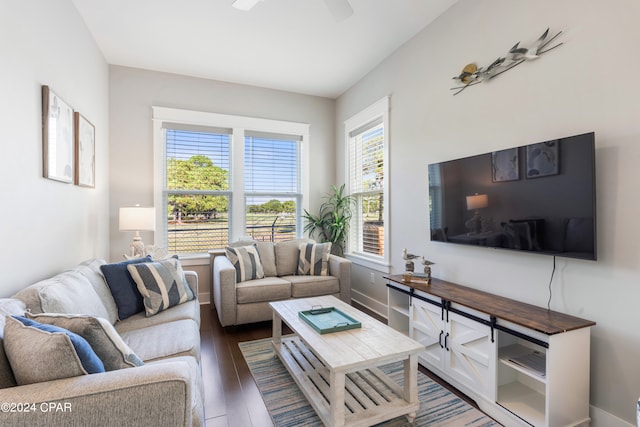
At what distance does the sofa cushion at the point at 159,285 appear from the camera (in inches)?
89.6

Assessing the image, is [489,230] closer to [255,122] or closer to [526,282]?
[526,282]

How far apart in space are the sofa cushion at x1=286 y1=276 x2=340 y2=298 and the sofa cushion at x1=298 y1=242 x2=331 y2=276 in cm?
10

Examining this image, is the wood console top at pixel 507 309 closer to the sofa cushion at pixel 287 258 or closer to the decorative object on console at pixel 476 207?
the decorative object on console at pixel 476 207

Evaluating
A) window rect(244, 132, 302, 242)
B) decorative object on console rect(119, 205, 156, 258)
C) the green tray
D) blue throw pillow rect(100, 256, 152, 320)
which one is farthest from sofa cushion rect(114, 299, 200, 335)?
window rect(244, 132, 302, 242)

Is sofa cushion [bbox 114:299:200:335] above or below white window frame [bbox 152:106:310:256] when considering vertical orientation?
below

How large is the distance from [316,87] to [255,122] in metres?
0.97

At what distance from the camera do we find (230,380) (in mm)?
2207

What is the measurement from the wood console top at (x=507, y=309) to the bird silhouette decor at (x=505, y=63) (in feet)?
5.22

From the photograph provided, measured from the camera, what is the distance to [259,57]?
11.3ft

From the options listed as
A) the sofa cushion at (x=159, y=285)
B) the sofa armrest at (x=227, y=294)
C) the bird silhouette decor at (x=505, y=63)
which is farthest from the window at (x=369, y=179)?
the sofa cushion at (x=159, y=285)

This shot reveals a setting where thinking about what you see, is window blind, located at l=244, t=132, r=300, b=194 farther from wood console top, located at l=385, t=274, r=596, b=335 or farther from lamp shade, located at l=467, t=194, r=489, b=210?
lamp shade, located at l=467, t=194, r=489, b=210

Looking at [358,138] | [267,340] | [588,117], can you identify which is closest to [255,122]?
[358,138]

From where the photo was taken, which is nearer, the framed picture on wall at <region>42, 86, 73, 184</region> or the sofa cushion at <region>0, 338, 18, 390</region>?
the sofa cushion at <region>0, 338, 18, 390</region>

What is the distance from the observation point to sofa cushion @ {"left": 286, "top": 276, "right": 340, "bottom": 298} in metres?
3.30
